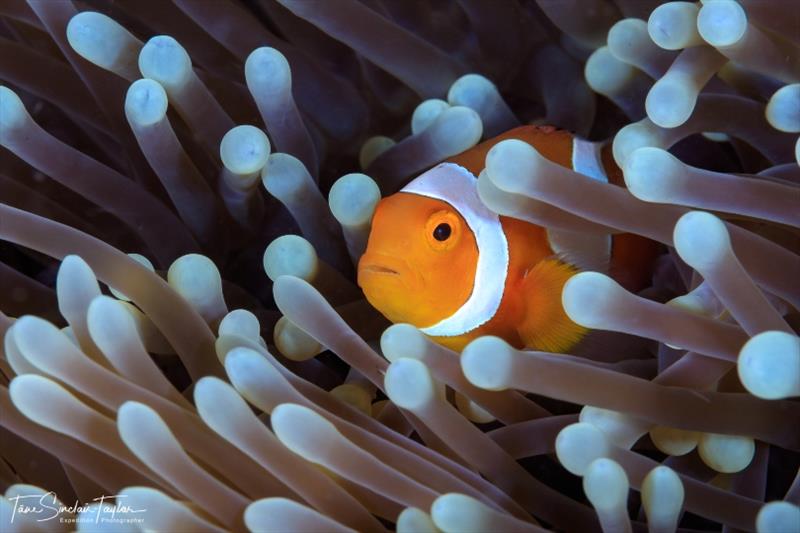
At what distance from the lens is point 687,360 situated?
874 millimetres

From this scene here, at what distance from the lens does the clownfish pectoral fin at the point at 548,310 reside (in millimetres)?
1074

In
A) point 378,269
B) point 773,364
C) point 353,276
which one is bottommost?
point 773,364

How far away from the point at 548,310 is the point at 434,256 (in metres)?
0.16

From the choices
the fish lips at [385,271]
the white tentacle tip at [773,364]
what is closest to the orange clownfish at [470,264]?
the fish lips at [385,271]

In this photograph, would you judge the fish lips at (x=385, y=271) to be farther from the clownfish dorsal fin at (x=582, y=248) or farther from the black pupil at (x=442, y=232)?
the clownfish dorsal fin at (x=582, y=248)

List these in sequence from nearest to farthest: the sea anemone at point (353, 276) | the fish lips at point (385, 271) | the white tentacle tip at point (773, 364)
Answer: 1. the white tentacle tip at point (773, 364)
2. the sea anemone at point (353, 276)
3. the fish lips at point (385, 271)

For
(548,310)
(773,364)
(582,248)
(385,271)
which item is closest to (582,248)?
(582,248)

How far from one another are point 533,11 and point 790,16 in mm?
489

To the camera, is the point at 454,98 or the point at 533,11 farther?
the point at 533,11

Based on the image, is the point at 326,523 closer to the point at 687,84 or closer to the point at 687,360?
the point at 687,360

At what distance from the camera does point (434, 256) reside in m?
1.08

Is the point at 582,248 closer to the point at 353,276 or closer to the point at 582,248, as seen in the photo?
the point at 582,248

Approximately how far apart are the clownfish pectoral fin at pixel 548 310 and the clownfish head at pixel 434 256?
0.05 metres

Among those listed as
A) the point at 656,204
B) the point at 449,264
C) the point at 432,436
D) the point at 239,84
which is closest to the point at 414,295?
the point at 449,264
